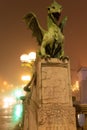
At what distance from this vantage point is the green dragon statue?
31.2 ft

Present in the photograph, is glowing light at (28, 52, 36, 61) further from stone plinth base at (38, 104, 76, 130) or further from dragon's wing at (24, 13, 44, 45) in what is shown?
stone plinth base at (38, 104, 76, 130)

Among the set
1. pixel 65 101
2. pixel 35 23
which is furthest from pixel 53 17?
pixel 65 101

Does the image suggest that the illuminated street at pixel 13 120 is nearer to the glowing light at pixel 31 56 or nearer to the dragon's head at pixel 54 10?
the glowing light at pixel 31 56

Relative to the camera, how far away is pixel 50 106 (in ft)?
28.5

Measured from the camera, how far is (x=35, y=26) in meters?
A: 10.0

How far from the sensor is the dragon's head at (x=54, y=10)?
31.9 feet

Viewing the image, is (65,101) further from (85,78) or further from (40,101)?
(85,78)

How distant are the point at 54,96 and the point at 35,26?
7.93 feet

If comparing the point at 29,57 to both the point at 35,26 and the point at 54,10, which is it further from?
the point at 54,10

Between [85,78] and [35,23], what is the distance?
114 ft

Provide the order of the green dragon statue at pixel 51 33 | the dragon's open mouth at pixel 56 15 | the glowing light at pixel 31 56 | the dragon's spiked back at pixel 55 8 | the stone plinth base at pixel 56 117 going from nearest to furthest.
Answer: the stone plinth base at pixel 56 117
the green dragon statue at pixel 51 33
the dragon's spiked back at pixel 55 8
the dragon's open mouth at pixel 56 15
the glowing light at pixel 31 56

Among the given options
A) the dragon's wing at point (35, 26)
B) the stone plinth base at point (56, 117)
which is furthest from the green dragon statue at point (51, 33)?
the stone plinth base at point (56, 117)

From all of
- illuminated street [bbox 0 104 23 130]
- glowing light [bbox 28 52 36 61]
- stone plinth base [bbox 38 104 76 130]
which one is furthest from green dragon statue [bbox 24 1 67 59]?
glowing light [bbox 28 52 36 61]

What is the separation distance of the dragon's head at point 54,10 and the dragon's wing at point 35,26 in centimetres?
50
